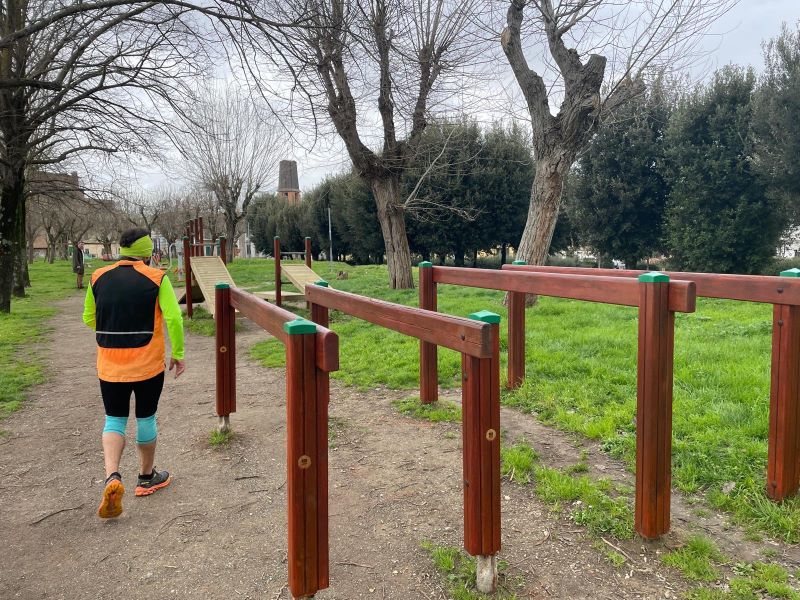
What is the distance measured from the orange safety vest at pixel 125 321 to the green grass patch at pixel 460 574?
6.06 ft

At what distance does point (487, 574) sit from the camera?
2.37 m

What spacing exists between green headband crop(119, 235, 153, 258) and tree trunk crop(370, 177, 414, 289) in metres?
10.1

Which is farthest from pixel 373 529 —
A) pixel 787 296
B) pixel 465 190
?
pixel 465 190

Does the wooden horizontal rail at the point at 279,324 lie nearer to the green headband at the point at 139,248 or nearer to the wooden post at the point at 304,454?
the wooden post at the point at 304,454

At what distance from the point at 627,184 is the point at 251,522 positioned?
1817 cm

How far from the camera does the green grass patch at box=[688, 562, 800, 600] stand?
225cm

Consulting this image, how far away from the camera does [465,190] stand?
22172 mm

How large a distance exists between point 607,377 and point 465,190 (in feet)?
58.6

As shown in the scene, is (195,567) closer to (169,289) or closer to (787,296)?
(169,289)

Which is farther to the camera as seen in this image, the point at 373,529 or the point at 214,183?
the point at 214,183

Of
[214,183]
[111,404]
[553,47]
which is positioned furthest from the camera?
[214,183]

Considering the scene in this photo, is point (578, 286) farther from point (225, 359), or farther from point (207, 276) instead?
point (207, 276)

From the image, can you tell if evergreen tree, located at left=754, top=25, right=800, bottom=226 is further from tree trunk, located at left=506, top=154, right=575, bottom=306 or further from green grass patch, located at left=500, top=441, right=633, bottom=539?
green grass patch, located at left=500, top=441, right=633, bottom=539

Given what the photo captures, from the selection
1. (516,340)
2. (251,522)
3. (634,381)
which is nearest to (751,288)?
(634,381)
